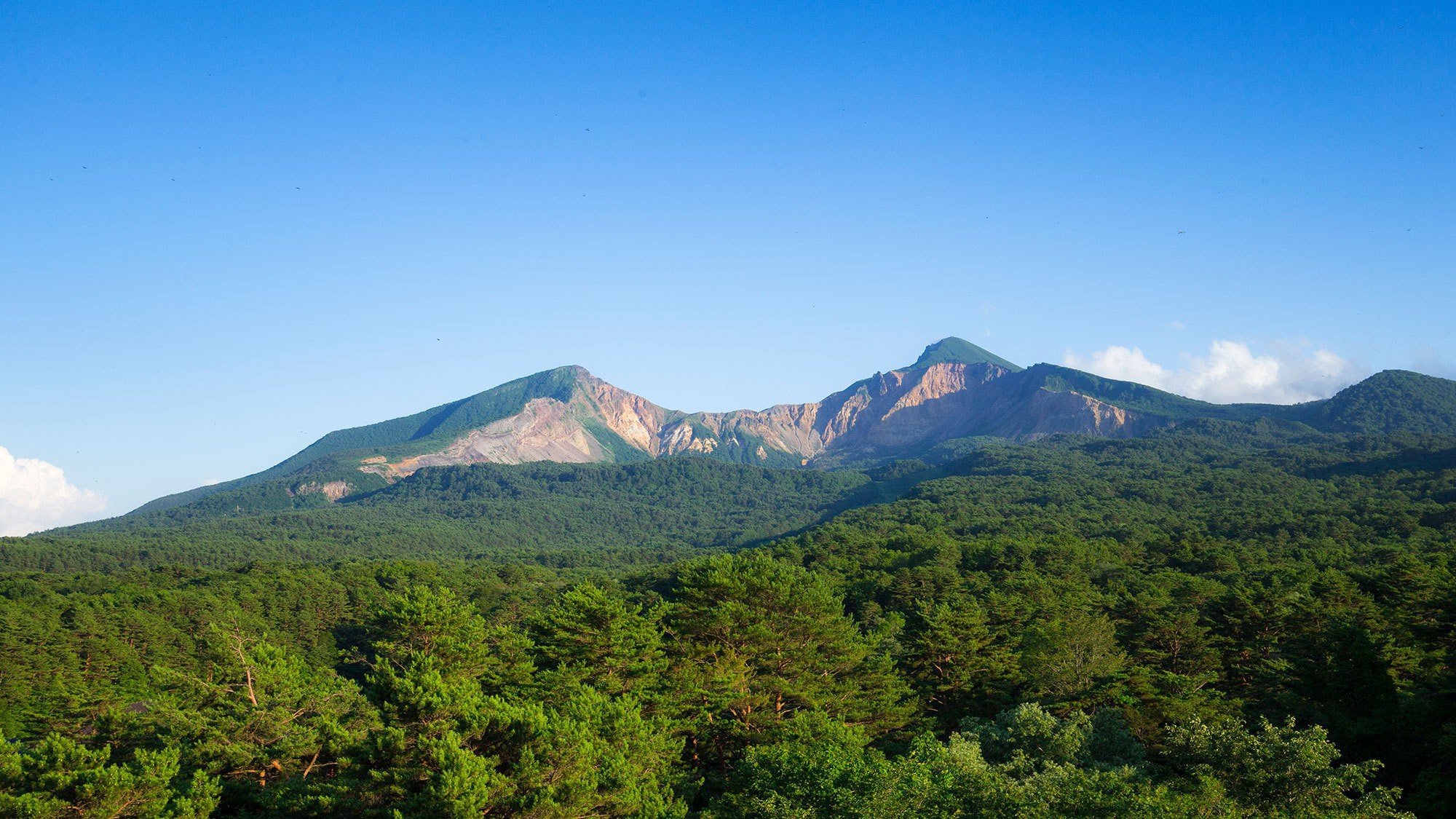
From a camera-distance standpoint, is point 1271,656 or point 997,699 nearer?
point 997,699

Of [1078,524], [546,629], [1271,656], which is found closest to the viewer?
[546,629]

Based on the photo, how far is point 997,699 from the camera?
1567 inches

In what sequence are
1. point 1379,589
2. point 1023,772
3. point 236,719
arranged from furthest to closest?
point 1379,589 < point 236,719 < point 1023,772

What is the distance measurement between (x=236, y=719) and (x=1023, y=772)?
24585 millimetres

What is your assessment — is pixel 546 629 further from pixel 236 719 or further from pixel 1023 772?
pixel 1023 772

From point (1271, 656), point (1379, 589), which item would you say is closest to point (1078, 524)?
point (1379, 589)

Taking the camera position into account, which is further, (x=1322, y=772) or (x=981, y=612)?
(x=981, y=612)

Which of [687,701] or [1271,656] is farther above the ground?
[687,701]

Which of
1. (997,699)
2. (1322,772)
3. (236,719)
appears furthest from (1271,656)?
(236,719)

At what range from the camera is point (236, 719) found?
28328mm

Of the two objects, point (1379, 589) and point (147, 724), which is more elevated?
point (147, 724)

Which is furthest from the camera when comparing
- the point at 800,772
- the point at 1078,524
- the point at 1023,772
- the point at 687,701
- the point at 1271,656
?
the point at 1078,524

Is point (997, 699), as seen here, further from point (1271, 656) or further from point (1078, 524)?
point (1078, 524)

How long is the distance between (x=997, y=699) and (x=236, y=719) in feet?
100.0
